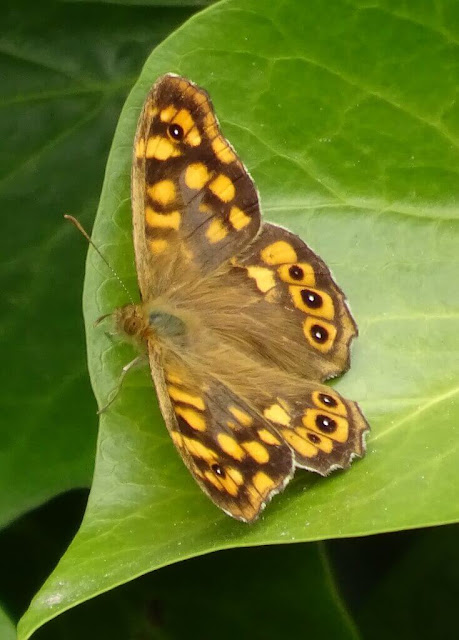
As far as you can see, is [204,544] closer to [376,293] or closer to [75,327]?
[376,293]

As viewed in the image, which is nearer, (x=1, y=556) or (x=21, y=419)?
(x=21, y=419)

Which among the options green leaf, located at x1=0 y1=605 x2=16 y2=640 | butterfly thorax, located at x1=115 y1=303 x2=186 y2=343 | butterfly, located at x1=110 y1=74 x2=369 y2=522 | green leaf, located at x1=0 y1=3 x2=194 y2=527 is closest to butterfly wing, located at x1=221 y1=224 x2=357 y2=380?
butterfly, located at x1=110 y1=74 x2=369 y2=522

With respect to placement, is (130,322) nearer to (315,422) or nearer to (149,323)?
(149,323)

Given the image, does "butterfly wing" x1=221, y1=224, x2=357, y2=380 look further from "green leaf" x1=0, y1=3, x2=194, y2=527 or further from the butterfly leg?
"green leaf" x1=0, y1=3, x2=194, y2=527

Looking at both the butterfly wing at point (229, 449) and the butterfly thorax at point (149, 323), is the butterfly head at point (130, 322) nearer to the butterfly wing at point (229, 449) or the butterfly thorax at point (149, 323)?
the butterfly thorax at point (149, 323)

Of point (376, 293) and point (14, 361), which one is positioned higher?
point (376, 293)

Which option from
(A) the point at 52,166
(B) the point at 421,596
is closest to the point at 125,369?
(A) the point at 52,166

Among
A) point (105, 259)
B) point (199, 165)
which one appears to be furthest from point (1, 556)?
point (199, 165)
